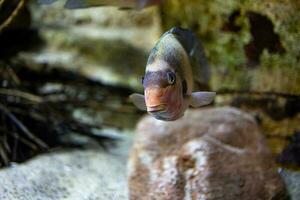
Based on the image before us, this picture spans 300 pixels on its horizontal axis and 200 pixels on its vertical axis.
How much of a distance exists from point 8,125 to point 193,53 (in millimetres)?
1799

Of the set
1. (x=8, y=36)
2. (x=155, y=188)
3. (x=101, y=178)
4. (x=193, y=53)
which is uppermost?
(x=193, y=53)

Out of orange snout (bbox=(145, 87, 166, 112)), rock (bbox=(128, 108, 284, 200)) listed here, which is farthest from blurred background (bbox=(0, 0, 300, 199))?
orange snout (bbox=(145, 87, 166, 112))

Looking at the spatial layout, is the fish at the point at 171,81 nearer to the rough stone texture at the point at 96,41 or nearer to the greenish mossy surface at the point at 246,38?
the greenish mossy surface at the point at 246,38

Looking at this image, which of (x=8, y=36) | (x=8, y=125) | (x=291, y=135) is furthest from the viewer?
(x=8, y=36)

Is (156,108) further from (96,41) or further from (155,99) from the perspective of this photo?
(96,41)

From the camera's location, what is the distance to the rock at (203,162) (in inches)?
94.3

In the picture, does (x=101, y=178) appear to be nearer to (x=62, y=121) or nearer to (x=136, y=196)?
(x=136, y=196)

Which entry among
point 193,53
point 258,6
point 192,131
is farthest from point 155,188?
point 258,6

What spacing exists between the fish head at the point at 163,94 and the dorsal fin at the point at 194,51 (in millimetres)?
322

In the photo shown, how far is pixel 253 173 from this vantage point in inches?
99.1

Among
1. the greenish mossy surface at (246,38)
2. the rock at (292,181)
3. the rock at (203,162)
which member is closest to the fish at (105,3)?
the greenish mossy surface at (246,38)

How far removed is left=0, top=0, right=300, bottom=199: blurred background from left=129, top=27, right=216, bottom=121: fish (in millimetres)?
877

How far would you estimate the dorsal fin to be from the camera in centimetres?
206

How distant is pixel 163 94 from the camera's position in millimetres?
1696
